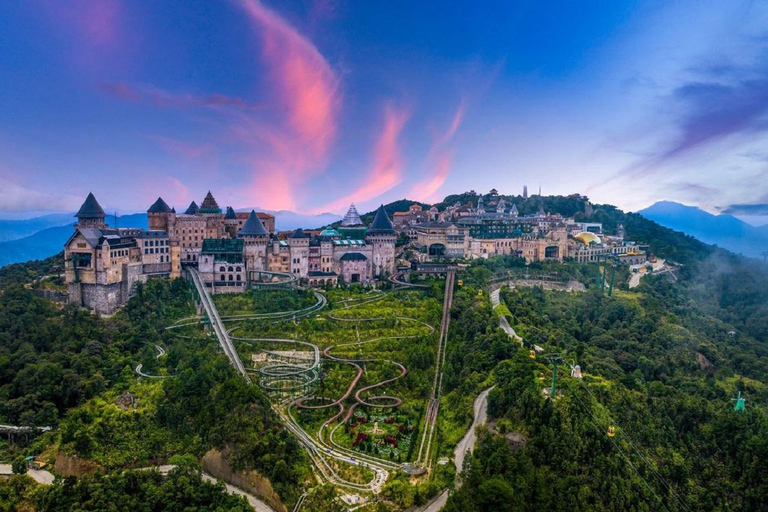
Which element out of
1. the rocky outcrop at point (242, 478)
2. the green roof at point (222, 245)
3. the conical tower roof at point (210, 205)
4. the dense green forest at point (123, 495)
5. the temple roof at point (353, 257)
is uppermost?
the conical tower roof at point (210, 205)

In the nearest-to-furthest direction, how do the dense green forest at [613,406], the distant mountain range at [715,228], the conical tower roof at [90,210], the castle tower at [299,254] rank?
the dense green forest at [613,406] < the conical tower roof at [90,210] < the castle tower at [299,254] < the distant mountain range at [715,228]

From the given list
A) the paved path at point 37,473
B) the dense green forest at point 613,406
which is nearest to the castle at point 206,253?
the dense green forest at point 613,406

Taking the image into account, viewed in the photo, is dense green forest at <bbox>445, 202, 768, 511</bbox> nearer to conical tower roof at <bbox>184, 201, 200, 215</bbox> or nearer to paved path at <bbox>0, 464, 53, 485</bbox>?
paved path at <bbox>0, 464, 53, 485</bbox>

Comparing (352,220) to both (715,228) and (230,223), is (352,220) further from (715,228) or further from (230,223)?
(715,228)

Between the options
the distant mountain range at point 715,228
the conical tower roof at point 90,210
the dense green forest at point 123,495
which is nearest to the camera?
the dense green forest at point 123,495

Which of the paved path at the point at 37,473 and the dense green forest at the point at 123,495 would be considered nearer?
the dense green forest at the point at 123,495

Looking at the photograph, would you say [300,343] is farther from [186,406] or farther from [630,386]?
[630,386]

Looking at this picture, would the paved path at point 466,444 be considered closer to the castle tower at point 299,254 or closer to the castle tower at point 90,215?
the castle tower at point 299,254
